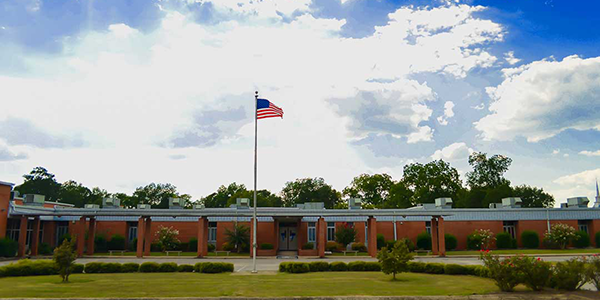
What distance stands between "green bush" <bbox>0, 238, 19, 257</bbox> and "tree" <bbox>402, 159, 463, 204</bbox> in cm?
5897

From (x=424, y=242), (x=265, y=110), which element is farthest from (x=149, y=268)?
(x=424, y=242)

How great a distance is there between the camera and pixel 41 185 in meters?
91.7

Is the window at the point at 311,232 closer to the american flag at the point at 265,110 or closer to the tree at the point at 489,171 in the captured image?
the american flag at the point at 265,110

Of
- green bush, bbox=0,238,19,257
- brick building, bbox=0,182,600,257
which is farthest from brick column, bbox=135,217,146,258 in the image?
green bush, bbox=0,238,19,257

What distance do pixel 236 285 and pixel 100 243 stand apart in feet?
105

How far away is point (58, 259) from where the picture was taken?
19141mm

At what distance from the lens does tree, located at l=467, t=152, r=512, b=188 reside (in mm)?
81375

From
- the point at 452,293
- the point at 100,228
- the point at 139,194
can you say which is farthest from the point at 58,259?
the point at 139,194

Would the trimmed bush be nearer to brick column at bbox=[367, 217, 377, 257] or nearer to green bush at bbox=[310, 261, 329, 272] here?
green bush at bbox=[310, 261, 329, 272]

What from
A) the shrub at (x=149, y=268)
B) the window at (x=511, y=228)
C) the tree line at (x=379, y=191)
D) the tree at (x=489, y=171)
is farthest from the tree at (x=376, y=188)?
the shrub at (x=149, y=268)

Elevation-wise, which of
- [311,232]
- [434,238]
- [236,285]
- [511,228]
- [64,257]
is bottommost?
[236,285]

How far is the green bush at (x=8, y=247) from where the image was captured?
36125 millimetres

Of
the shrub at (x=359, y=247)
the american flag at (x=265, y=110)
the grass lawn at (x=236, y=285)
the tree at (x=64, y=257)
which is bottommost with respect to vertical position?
the grass lawn at (x=236, y=285)

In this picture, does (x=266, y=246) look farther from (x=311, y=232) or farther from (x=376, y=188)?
(x=376, y=188)
